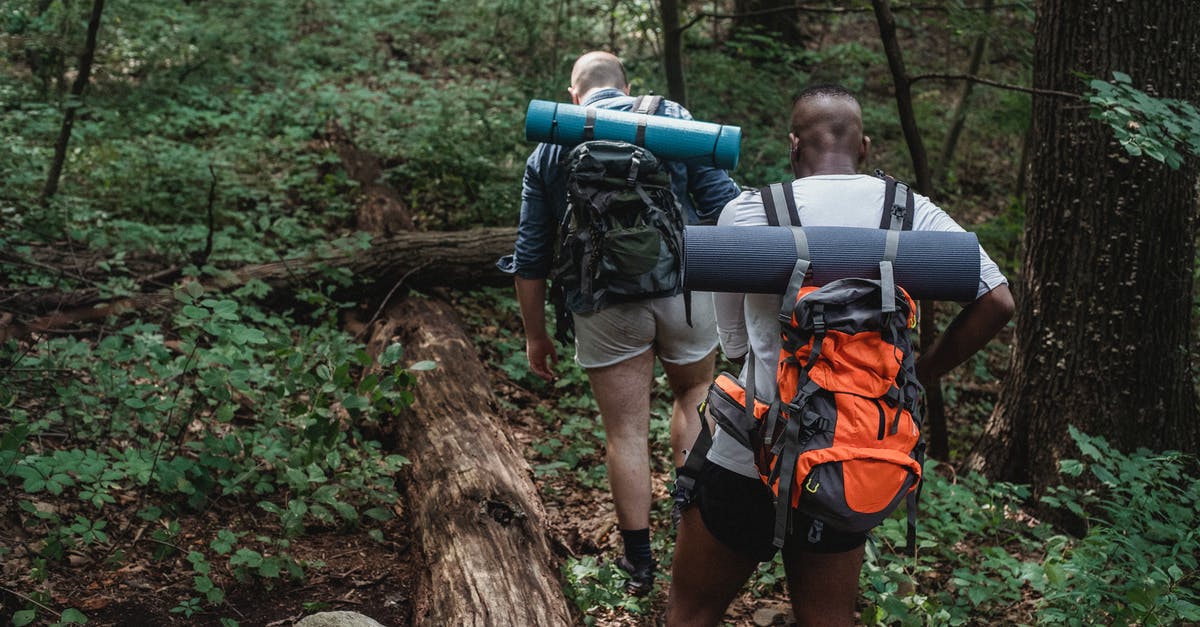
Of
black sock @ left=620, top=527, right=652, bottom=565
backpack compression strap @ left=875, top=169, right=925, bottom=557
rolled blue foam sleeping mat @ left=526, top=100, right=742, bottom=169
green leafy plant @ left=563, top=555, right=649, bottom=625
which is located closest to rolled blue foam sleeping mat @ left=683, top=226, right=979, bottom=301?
backpack compression strap @ left=875, top=169, right=925, bottom=557

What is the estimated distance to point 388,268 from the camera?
6402mm

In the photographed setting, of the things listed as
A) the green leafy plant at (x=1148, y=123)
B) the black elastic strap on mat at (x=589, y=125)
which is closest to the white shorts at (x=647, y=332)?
the black elastic strap on mat at (x=589, y=125)

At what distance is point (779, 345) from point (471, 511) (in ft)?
6.13

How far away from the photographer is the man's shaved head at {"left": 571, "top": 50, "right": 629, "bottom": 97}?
3.78m

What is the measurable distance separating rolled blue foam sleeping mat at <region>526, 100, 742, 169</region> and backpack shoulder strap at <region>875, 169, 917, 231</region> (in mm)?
974

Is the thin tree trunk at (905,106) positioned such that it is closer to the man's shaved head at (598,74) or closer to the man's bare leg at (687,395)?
the man's bare leg at (687,395)

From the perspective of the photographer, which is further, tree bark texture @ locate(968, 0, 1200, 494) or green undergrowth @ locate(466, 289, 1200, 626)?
tree bark texture @ locate(968, 0, 1200, 494)

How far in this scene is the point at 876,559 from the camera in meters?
3.57

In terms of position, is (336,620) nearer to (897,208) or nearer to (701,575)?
(701,575)

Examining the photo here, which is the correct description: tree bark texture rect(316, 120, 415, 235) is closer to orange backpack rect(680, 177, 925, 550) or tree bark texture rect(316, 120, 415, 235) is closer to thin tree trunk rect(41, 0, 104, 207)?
thin tree trunk rect(41, 0, 104, 207)

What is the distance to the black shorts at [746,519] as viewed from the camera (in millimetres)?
2338

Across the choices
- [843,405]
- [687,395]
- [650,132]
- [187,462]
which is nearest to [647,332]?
[687,395]

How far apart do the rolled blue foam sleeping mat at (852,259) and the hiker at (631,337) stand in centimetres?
138

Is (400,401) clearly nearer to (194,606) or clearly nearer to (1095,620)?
(194,606)
